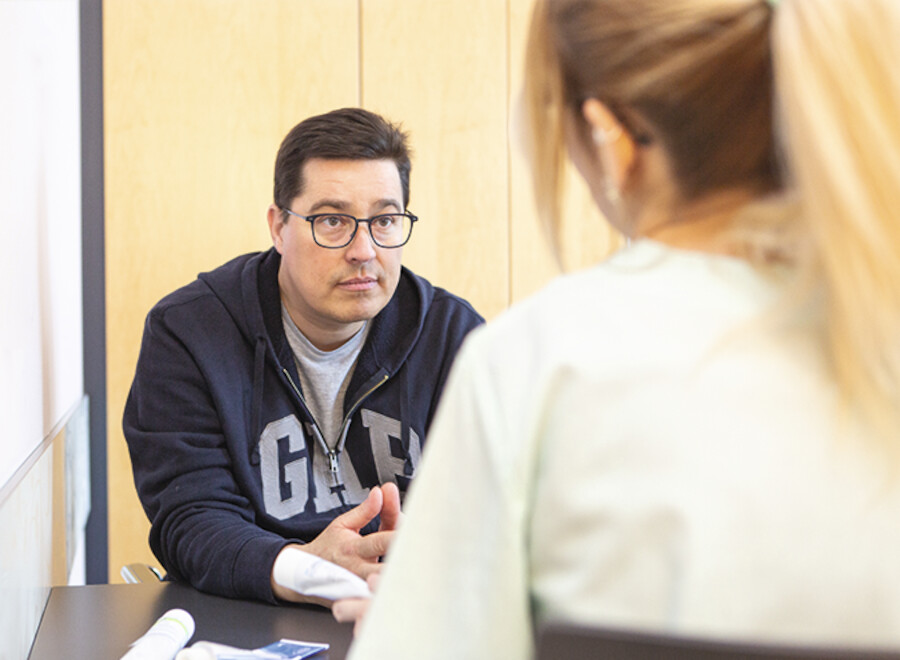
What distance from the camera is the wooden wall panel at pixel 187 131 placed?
2.38 meters

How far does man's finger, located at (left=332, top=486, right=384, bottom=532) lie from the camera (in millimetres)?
1213

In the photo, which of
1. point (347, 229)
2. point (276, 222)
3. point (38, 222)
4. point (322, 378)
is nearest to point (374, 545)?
point (322, 378)

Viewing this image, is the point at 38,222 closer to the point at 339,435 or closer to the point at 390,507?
the point at 339,435

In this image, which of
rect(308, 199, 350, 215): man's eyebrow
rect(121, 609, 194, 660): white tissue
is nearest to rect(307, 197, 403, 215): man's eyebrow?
rect(308, 199, 350, 215): man's eyebrow

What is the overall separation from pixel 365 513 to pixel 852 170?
86 centimetres

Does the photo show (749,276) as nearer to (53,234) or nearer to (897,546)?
(897,546)

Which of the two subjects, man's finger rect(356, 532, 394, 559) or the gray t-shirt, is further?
the gray t-shirt

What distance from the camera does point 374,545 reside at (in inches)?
46.7

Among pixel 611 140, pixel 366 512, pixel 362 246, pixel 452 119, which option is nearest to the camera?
pixel 611 140

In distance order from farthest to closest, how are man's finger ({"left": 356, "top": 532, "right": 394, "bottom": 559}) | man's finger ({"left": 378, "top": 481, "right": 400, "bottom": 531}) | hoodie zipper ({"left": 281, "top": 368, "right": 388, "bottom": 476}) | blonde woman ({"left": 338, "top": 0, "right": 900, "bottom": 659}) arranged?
hoodie zipper ({"left": 281, "top": 368, "right": 388, "bottom": 476}), man's finger ({"left": 378, "top": 481, "right": 400, "bottom": 531}), man's finger ({"left": 356, "top": 532, "right": 394, "bottom": 559}), blonde woman ({"left": 338, "top": 0, "right": 900, "bottom": 659})

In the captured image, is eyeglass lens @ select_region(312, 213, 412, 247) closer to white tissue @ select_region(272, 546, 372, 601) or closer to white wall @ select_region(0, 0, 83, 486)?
white wall @ select_region(0, 0, 83, 486)

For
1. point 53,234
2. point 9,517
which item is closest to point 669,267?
point 9,517

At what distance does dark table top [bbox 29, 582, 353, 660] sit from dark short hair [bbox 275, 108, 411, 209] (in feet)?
2.61

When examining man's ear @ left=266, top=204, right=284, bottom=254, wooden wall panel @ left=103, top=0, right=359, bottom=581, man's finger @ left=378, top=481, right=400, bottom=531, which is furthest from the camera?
wooden wall panel @ left=103, top=0, right=359, bottom=581
